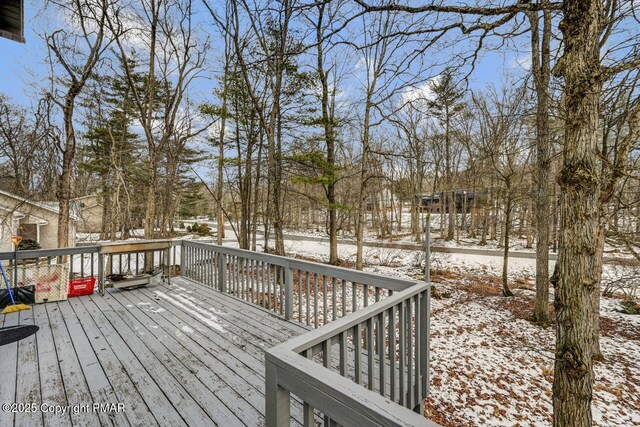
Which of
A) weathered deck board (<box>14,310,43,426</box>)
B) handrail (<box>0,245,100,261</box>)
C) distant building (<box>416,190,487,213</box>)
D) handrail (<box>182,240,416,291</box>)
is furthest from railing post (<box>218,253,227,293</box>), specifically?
distant building (<box>416,190,487,213</box>)

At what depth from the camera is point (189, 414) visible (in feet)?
6.39

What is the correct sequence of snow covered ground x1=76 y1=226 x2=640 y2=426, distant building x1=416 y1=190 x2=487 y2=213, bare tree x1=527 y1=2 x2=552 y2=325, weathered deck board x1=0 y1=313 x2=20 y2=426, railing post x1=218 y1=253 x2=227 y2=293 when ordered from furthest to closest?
distant building x1=416 y1=190 x2=487 y2=213
bare tree x1=527 y1=2 x2=552 y2=325
railing post x1=218 y1=253 x2=227 y2=293
snow covered ground x1=76 y1=226 x2=640 y2=426
weathered deck board x1=0 y1=313 x2=20 y2=426

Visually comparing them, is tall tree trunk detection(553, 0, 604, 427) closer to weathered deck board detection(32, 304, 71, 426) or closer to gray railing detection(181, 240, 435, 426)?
gray railing detection(181, 240, 435, 426)

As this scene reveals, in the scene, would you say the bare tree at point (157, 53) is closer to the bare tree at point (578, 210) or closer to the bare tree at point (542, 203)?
the bare tree at point (578, 210)

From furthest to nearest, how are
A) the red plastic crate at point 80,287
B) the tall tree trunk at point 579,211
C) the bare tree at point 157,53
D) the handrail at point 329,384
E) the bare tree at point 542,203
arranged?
1. the bare tree at point 157,53
2. the bare tree at point 542,203
3. the red plastic crate at point 80,287
4. the tall tree trunk at point 579,211
5. the handrail at point 329,384

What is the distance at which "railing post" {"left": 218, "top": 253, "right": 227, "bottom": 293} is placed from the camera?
485 centimetres

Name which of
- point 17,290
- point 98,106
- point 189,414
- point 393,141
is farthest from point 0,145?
point 393,141

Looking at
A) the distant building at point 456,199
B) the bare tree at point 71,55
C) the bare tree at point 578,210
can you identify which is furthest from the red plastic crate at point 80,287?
the distant building at point 456,199

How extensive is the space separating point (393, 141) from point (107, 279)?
51.6 ft

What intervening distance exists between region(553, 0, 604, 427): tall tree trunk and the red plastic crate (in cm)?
594

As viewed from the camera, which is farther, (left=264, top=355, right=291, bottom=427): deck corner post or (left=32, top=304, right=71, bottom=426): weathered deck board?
(left=32, top=304, right=71, bottom=426): weathered deck board

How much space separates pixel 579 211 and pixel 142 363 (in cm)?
358

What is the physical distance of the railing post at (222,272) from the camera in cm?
485

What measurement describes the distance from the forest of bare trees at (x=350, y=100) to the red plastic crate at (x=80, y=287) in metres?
3.30
